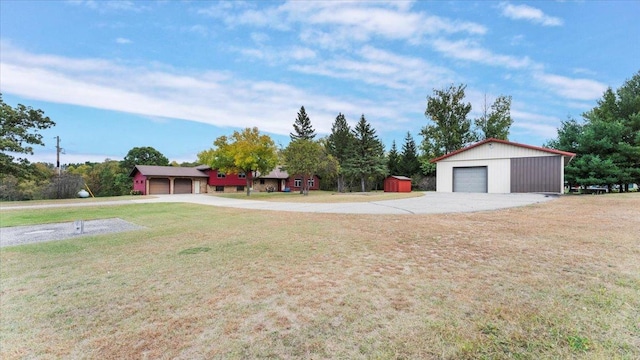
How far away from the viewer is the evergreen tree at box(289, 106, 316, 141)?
5038 centimetres

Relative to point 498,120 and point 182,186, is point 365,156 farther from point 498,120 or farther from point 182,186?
point 182,186

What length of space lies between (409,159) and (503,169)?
19272mm

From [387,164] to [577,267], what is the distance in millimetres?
36956

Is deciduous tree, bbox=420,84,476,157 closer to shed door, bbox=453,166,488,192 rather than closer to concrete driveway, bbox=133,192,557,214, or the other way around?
shed door, bbox=453,166,488,192

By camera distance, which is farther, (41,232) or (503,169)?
(503,169)

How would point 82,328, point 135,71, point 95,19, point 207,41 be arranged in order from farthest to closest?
point 135,71
point 207,41
point 95,19
point 82,328

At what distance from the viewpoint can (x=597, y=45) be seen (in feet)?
44.9

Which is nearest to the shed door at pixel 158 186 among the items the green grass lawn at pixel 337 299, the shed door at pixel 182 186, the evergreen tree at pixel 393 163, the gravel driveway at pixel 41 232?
the shed door at pixel 182 186

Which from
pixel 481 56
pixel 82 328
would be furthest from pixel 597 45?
pixel 82 328

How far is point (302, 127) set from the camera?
166 feet

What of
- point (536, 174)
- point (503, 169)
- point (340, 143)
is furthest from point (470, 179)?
point (340, 143)

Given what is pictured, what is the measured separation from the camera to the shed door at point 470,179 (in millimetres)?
21344

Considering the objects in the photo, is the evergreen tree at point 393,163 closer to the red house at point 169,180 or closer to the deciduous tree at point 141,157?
the red house at point 169,180

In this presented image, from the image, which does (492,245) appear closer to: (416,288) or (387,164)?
(416,288)
